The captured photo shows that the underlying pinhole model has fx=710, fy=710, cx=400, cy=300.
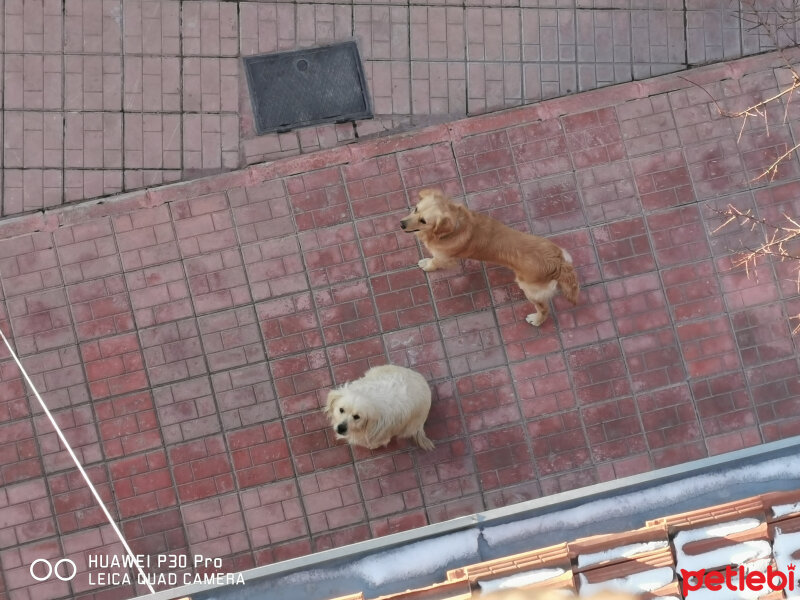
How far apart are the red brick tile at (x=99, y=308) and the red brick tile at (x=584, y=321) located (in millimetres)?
3283

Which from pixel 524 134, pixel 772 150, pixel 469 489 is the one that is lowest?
pixel 469 489

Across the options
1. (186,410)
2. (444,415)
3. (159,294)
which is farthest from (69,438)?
(444,415)

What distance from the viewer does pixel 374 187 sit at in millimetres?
5621

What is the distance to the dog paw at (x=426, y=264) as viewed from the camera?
5406mm

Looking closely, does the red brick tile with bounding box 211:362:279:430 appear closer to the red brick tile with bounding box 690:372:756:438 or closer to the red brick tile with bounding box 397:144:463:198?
the red brick tile with bounding box 397:144:463:198

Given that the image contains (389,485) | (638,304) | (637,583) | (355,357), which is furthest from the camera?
(638,304)

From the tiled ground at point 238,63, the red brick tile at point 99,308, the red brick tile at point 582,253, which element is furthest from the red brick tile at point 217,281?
the red brick tile at point 582,253

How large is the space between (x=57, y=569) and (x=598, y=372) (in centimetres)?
432

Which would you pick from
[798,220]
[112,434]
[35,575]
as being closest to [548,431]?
[798,220]

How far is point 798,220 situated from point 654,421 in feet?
6.61

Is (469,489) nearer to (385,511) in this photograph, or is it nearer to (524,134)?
(385,511)

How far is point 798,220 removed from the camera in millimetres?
5691

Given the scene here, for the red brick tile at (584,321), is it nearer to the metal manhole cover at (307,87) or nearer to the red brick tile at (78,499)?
the metal manhole cover at (307,87)

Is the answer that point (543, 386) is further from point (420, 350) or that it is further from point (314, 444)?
point (314, 444)
